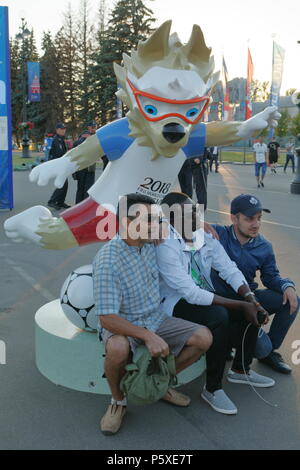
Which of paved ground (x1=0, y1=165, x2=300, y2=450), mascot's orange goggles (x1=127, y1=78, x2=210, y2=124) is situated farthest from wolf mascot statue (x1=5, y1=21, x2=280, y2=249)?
paved ground (x1=0, y1=165, x2=300, y2=450)

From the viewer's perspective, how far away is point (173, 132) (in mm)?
3250

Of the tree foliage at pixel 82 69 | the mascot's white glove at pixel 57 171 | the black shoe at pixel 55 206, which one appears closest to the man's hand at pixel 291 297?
the mascot's white glove at pixel 57 171

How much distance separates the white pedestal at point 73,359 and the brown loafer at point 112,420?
0.34m

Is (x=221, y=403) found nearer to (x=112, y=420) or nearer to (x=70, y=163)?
(x=112, y=420)

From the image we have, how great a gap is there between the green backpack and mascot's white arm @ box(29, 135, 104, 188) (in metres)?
1.58

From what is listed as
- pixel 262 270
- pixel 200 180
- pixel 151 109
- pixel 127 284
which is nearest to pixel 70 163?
pixel 151 109

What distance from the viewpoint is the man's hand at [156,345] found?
8.28 feet

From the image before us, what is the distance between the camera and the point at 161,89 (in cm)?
328

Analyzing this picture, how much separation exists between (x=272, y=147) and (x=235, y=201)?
17.7 meters

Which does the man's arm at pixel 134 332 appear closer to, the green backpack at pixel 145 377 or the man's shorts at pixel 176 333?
the green backpack at pixel 145 377

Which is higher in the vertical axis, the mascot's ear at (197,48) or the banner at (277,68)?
the banner at (277,68)
